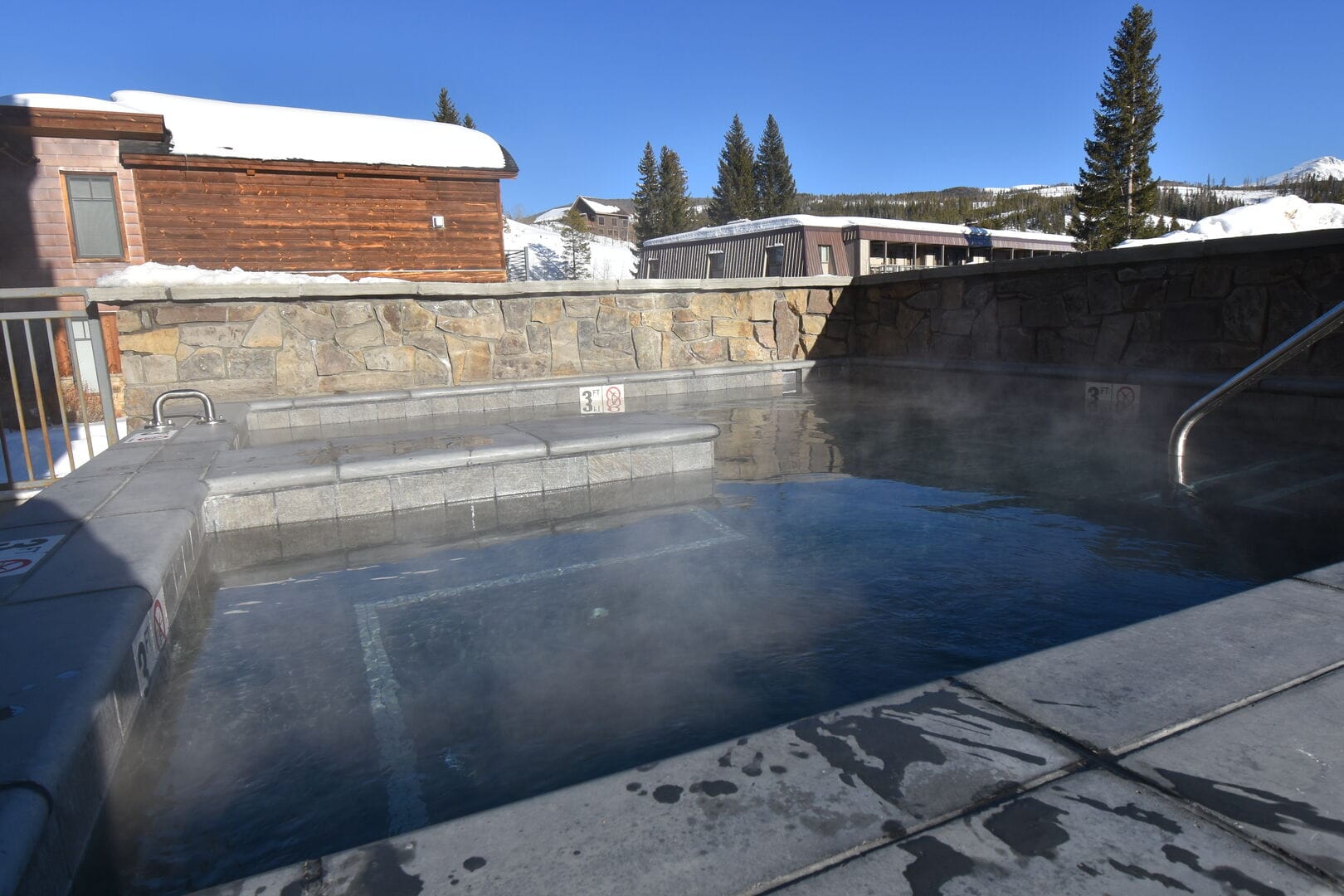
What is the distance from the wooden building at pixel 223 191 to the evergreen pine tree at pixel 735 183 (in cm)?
4198

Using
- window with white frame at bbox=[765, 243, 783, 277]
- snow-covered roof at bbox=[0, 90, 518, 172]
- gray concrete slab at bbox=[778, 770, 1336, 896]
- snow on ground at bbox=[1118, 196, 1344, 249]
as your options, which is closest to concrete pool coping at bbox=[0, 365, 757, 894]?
gray concrete slab at bbox=[778, 770, 1336, 896]

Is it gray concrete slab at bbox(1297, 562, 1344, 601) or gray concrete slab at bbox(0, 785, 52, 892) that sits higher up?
gray concrete slab at bbox(0, 785, 52, 892)

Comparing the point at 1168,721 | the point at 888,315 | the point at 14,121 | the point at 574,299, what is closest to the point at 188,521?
the point at 1168,721

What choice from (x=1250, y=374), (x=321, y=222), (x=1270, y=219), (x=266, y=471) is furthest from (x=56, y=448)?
(x=1270, y=219)

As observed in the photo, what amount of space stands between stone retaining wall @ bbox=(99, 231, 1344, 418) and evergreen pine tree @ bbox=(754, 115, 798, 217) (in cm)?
4981

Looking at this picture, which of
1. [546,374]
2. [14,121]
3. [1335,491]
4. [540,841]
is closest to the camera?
[540,841]

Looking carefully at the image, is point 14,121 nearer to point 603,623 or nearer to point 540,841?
point 603,623

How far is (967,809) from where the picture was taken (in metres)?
1.14

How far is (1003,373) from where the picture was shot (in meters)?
6.99

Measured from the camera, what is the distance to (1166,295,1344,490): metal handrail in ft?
10.7

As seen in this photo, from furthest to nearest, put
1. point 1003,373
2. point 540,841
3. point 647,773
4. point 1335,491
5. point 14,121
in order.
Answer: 1. point 14,121
2. point 1003,373
3. point 1335,491
4. point 647,773
5. point 540,841

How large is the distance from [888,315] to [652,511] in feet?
19.3

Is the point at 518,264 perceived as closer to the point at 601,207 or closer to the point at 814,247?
the point at 814,247

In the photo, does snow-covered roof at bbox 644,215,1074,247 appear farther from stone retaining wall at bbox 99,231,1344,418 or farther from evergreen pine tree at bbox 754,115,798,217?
evergreen pine tree at bbox 754,115,798,217
